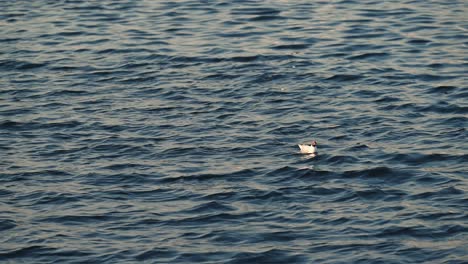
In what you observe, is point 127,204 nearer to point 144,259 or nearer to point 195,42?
point 144,259

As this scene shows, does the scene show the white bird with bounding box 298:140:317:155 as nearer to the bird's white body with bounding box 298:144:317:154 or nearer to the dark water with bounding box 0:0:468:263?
the bird's white body with bounding box 298:144:317:154

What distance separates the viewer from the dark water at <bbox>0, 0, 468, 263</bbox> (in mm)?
18078

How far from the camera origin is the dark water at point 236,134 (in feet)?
59.3

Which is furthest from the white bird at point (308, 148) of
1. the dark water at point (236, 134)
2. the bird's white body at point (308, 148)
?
the dark water at point (236, 134)

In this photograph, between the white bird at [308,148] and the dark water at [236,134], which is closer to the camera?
the dark water at [236,134]

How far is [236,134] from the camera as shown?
23.1m

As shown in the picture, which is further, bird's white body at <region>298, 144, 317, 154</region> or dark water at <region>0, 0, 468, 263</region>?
bird's white body at <region>298, 144, 317, 154</region>

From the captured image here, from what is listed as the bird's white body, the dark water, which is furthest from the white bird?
the dark water

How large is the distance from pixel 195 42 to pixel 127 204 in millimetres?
11694

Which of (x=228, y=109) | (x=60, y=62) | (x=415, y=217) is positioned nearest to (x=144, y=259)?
(x=415, y=217)

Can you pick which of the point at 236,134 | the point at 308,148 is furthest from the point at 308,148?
the point at 236,134

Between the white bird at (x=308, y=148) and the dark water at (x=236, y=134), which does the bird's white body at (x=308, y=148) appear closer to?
the white bird at (x=308, y=148)

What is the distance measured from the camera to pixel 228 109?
24.7 meters

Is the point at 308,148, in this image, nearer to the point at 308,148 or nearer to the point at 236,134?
the point at 308,148
